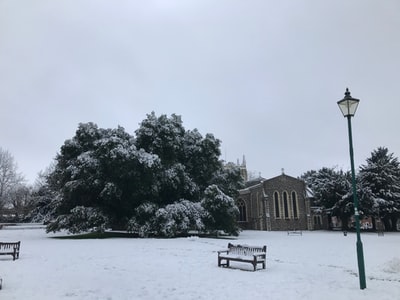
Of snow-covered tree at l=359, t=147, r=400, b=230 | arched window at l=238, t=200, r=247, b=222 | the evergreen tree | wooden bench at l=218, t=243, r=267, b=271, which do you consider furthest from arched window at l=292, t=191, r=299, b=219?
wooden bench at l=218, t=243, r=267, b=271

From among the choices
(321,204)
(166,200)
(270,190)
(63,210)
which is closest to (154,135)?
(166,200)

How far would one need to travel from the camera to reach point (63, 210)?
31.1 meters

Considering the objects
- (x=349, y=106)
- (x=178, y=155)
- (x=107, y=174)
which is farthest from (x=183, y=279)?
(x=178, y=155)

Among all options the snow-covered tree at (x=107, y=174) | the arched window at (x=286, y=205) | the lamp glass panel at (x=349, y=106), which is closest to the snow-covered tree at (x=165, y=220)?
the snow-covered tree at (x=107, y=174)

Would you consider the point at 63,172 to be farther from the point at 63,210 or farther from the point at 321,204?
the point at 321,204

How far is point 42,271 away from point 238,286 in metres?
6.34

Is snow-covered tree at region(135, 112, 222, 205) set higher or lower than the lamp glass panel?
higher

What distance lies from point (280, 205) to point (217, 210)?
24455 millimetres

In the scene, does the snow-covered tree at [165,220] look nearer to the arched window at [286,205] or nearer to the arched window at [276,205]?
the arched window at [276,205]

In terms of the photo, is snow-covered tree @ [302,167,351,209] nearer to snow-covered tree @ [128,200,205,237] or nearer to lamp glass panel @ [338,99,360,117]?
snow-covered tree @ [128,200,205,237]

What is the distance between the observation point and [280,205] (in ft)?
172

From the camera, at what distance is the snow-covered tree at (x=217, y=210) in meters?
30.2

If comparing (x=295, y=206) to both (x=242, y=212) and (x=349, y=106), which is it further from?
(x=349, y=106)

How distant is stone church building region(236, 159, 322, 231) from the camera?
51.5m
